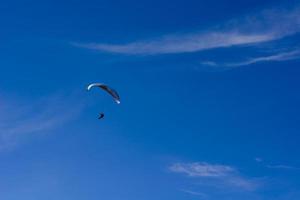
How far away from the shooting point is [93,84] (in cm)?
8631

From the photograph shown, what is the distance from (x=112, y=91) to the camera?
9150cm

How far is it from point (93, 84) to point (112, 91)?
20.6 feet

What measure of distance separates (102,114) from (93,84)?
7254mm

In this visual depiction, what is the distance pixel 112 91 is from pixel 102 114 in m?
5.35

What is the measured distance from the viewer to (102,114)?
9006cm
